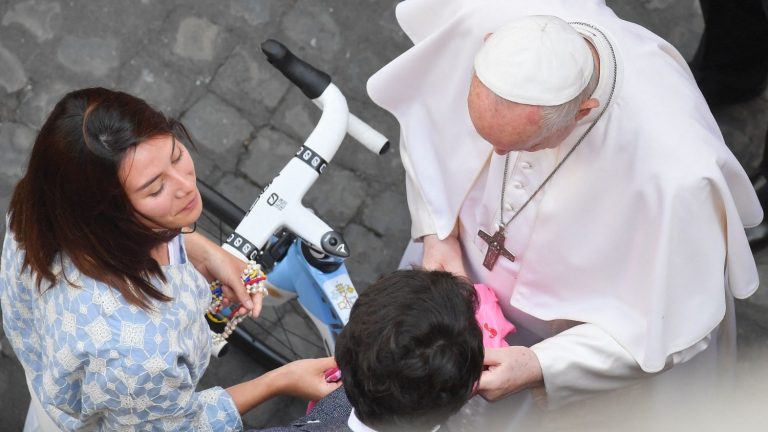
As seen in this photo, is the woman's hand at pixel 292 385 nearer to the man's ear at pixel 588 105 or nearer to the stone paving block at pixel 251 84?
the man's ear at pixel 588 105

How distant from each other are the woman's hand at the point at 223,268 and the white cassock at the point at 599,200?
0.68 metres

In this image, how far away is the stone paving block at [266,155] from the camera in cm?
437

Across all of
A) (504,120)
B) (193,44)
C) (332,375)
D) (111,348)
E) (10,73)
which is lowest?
(10,73)

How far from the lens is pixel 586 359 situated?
2.63m

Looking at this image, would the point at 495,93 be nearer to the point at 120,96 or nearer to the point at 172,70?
the point at 120,96

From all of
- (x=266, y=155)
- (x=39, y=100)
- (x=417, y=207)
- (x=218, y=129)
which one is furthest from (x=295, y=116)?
(x=417, y=207)

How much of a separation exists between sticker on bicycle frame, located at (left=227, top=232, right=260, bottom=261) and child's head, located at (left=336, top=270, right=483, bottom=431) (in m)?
0.79

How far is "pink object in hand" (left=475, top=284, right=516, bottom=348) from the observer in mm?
2721

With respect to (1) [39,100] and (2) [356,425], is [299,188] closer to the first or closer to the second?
(2) [356,425]

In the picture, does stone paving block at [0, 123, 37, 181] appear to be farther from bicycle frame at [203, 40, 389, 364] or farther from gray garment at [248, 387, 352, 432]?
gray garment at [248, 387, 352, 432]

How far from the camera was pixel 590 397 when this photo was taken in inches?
116

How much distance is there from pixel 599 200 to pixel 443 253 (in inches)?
25.0

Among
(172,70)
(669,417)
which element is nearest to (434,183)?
(669,417)

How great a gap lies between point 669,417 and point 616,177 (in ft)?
3.24
